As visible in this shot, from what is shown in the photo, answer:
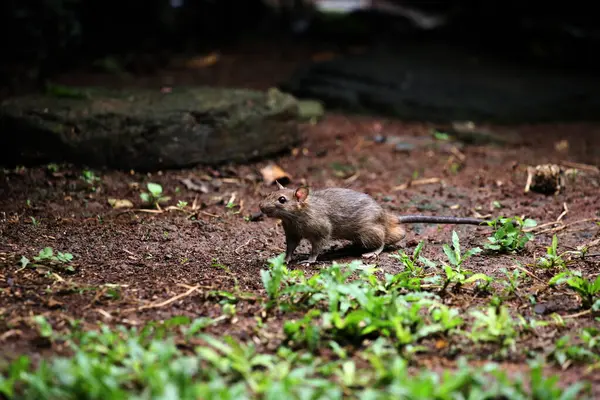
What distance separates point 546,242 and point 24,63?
8.60 meters

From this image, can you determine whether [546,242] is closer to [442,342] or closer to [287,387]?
[442,342]

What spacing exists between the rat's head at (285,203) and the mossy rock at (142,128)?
8.60 ft

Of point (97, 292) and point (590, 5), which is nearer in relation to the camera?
point (97, 292)

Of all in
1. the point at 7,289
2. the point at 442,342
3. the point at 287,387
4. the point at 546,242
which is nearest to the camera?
the point at 287,387

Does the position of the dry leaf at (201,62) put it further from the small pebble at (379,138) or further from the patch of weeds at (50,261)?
the patch of weeds at (50,261)

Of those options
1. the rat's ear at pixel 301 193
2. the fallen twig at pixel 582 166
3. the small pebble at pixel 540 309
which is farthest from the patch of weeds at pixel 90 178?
the fallen twig at pixel 582 166

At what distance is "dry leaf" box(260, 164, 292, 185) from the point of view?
7.55 meters

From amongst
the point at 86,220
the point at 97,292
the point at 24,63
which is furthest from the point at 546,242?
the point at 24,63

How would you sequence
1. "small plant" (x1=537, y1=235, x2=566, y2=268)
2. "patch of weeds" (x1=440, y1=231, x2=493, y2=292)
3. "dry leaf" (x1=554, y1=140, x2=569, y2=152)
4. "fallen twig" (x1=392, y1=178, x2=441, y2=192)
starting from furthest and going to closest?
"dry leaf" (x1=554, y1=140, x2=569, y2=152)
"fallen twig" (x1=392, y1=178, x2=441, y2=192)
"small plant" (x1=537, y1=235, x2=566, y2=268)
"patch of weeds" (x1=440, y1=231, x2=493, y2=292)

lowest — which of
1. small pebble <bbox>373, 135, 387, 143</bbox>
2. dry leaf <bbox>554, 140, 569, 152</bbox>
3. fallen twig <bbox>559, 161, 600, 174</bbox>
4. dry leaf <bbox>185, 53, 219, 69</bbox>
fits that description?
small pebble <bbox>373, 135, 387, 143</bbox>

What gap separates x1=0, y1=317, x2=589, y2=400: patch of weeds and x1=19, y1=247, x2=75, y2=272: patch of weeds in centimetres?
119

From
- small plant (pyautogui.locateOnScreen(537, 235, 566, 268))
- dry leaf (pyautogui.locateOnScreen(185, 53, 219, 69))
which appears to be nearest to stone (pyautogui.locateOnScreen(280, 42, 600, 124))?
dry leaf (pyautogui.locateOnScreen(185, 53, 219, 69))

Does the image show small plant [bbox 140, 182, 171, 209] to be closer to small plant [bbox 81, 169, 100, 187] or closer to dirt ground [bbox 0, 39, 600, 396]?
dirt ground [bbox 0, 39, 600, 396]

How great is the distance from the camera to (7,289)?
177 inches
